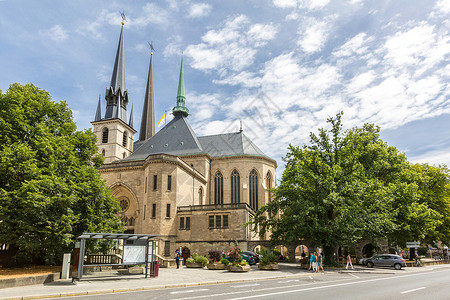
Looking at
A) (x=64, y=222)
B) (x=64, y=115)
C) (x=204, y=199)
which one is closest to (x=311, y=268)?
(x=64, y=222)

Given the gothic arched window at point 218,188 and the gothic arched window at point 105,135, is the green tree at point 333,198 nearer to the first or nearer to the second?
the gothic arched window at point 218,188

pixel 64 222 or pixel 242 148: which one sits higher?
pixel 242 148

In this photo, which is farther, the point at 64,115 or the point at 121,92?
the point at 121,92

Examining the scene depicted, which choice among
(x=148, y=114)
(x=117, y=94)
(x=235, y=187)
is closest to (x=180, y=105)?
(x=117, y=94)

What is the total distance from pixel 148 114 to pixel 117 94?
20438 mm

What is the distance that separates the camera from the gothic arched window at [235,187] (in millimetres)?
48781

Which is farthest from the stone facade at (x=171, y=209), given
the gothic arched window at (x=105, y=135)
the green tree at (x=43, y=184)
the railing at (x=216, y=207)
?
the gothic arched window at (x=105, y=135)

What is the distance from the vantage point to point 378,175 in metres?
34.2

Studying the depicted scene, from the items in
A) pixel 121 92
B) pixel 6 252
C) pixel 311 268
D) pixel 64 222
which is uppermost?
pixel 121 92

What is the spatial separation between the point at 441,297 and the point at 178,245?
98.3ft

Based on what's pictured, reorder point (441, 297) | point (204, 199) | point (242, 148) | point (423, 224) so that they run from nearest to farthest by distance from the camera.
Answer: point (441, 297) → point (423, 224) → point (204, 199) → point (242, 148)

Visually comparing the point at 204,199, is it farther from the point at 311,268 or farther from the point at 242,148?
the point at 311,268

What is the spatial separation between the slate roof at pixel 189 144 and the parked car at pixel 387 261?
24.6m

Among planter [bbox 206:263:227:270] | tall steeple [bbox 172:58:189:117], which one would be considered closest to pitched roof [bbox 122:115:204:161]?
tall steeple [bbox 172:58:189:117]
